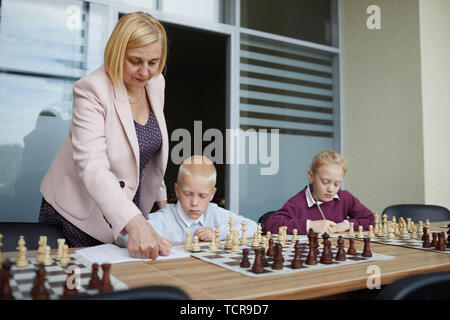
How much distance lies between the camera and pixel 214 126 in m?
9.13

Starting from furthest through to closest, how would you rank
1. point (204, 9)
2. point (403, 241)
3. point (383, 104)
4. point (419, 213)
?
1. point (383, 104)
2. point (204, 9)
3. point (419, 213)
4. point (403, 241)

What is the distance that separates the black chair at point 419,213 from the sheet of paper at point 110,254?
84.6 inches

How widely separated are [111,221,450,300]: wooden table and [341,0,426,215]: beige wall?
2.94 m

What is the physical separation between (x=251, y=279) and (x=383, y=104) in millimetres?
3744

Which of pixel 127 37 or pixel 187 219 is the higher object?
pixel 127 37

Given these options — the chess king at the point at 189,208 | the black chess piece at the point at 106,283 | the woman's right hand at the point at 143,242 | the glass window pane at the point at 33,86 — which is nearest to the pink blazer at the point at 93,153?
the woman's right hand at the point at 143,242

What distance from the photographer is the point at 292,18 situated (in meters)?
4.45

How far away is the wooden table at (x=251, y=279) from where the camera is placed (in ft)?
3.05

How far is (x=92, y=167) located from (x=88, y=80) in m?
0.40

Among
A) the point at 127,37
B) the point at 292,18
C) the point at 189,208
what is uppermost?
the point at 292,18

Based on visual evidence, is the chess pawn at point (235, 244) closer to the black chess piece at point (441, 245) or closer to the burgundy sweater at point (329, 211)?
the burgundy sweater at point (329, 211)

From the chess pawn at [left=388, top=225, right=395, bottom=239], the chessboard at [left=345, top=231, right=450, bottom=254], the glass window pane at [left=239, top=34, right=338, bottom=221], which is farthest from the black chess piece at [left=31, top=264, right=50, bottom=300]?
the glass window pane at [left=239, top=34, right=338, bottom=221]

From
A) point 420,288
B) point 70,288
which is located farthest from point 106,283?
point 420,288

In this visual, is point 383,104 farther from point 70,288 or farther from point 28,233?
point 70,288
